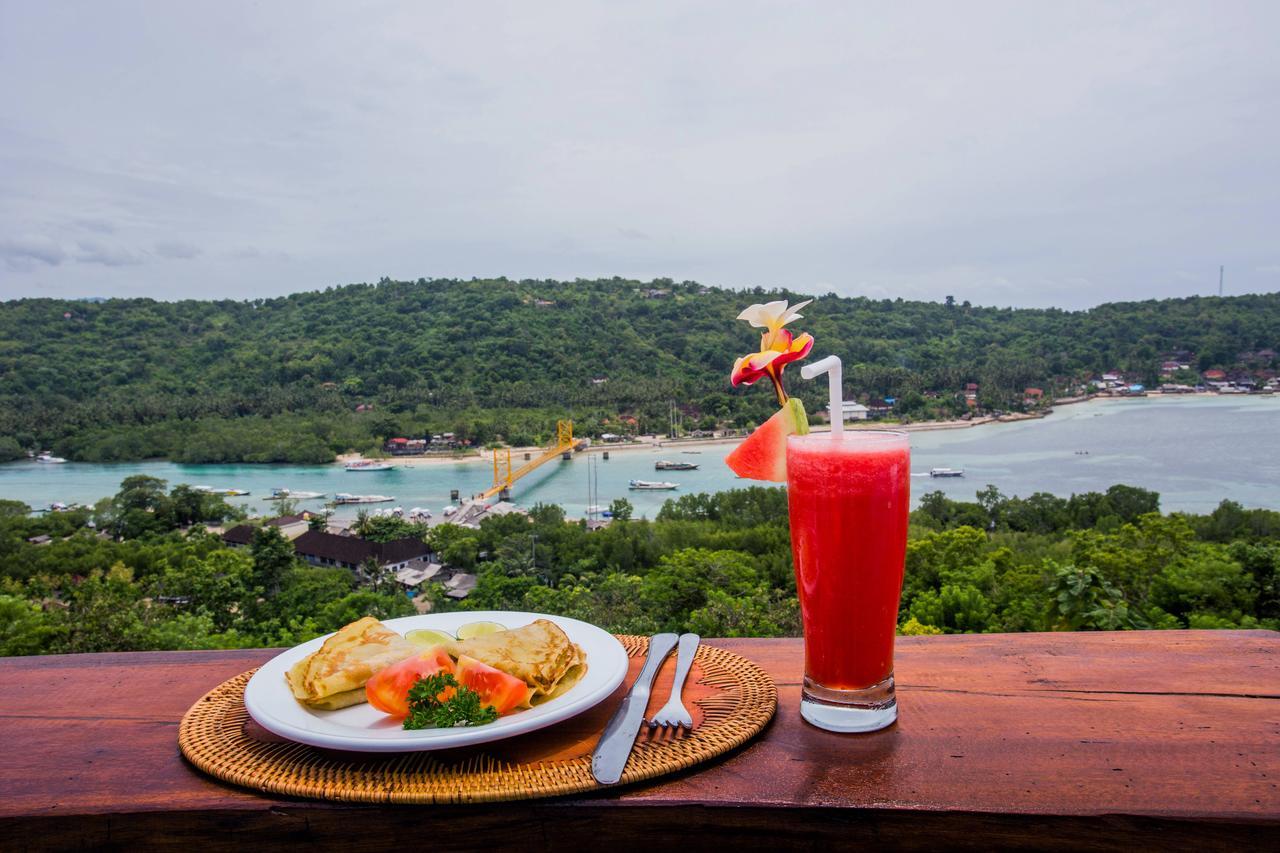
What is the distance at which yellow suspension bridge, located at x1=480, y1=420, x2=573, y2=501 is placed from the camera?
22944 millimetres

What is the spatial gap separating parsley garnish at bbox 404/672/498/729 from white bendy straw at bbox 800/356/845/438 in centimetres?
36

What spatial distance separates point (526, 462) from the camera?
83.3 ft

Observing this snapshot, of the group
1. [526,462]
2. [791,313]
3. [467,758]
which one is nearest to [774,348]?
[791,313]

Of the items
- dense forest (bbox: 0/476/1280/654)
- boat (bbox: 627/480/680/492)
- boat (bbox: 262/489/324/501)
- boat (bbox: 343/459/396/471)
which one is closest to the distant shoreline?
boat (bbox: 343/459/396/471)

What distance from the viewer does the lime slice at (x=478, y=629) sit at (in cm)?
83

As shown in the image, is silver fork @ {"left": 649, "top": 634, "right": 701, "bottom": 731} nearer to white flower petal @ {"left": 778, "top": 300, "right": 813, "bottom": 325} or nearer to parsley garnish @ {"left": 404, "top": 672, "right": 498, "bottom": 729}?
parsley garnish @ {"left": 404, "top": 672, "right": 498, "bottom": 729}

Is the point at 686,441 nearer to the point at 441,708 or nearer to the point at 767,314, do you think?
the point at 767,314

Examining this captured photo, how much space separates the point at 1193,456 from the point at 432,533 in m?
20.4

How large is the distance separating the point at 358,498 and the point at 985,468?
17.0m

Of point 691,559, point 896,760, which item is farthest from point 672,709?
point 691,559

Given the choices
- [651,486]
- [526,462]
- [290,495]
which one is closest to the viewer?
[290,495]

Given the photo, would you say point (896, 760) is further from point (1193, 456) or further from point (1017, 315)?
point (1193, 456)

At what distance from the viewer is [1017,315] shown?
21.9 metres

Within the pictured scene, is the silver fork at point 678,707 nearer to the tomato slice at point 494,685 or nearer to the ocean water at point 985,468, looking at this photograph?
the tomato slice at point 494,685
